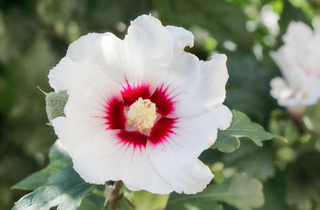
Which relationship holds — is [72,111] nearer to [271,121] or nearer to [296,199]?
[271,121]

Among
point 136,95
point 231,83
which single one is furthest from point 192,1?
point 136,95

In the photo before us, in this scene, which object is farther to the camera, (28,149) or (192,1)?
(192,1)

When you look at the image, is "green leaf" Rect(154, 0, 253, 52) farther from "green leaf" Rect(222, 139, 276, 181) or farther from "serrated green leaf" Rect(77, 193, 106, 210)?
"serrated green leaf" Rect(77, 193, 106, 210)

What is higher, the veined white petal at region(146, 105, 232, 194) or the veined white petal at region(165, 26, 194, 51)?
the veined white petal at region(165, 26, 194, 51)

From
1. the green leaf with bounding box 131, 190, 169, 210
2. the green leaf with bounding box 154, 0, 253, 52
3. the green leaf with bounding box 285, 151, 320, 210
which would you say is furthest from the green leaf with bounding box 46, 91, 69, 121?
the green leaf with bounding box 285, 151, 320, 210

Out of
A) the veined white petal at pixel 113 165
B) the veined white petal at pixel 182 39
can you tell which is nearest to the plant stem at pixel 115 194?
A: the veined white petal at pixel 113 165

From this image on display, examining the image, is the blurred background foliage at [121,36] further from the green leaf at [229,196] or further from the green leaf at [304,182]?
the green leaf at [229,196]

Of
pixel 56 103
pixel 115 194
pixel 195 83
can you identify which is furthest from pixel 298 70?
pixel 56 103
